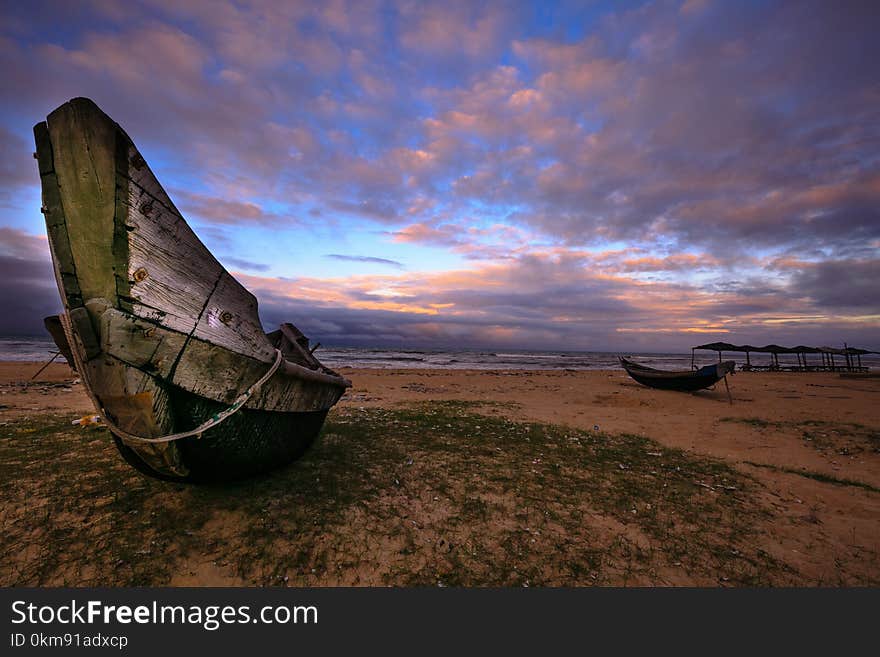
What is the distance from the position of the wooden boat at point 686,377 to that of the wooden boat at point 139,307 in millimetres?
18198

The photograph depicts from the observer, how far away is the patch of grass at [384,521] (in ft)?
9.78

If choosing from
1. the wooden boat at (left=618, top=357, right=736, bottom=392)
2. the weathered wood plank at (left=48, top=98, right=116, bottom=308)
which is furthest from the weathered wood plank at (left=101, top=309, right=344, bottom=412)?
the wooden boat at (left=618, top=357, right=736, bottom=392)

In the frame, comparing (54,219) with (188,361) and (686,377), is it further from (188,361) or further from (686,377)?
(686,377)

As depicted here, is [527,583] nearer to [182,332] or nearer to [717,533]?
[717,533]

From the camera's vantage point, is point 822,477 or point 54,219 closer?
point 54,219

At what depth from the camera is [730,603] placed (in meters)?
2.71

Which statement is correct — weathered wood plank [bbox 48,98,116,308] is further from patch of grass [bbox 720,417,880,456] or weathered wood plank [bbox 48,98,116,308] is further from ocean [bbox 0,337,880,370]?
ocean [bbox 0,337,880,370]

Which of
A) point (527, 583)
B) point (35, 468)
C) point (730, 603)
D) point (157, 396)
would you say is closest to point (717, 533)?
point (730, 603)

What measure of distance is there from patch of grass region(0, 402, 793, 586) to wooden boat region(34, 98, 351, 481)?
726 mm

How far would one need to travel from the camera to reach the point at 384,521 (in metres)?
3.77

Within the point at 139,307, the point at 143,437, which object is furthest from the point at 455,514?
the point at 139,307

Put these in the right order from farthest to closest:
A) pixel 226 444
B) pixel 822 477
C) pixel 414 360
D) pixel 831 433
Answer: pixel 414 360
pixel 831 433
pixel 822 477
pixel 226 444

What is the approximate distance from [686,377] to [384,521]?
703 inches

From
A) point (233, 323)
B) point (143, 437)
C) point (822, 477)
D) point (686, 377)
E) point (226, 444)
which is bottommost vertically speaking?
point (822, 477)
